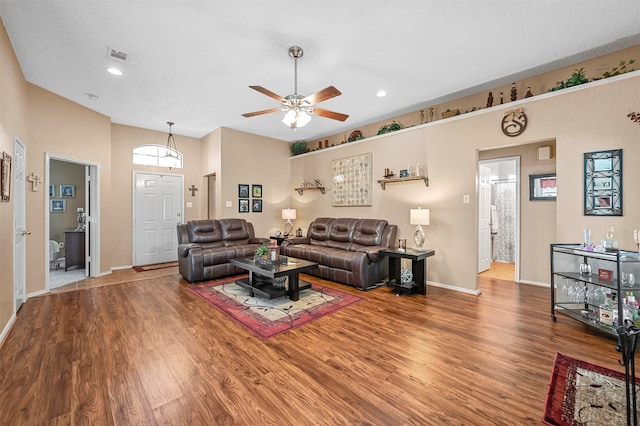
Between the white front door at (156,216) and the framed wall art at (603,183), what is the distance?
7229 mm

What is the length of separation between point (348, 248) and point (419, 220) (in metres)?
1.41

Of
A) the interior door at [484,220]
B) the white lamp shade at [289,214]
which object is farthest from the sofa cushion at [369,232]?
the interior door at [484,220]

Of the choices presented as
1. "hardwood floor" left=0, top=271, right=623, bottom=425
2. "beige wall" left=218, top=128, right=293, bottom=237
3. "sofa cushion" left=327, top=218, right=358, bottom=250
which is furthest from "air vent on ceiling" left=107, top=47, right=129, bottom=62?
"sofa cushion" left=327, top=218, right=358, bottom=250

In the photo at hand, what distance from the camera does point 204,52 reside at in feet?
9.88

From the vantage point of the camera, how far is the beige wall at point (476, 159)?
115 inches

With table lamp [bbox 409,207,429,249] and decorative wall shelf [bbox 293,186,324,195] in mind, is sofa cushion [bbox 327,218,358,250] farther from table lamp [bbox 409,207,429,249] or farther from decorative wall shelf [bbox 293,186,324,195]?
table lamp [bbox 409,207,429,249]

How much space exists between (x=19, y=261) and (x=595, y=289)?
22.5 feet

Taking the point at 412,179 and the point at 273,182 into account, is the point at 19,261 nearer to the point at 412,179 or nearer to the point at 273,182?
the point at 273,182

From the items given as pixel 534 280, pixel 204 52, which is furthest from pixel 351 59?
pixel 534 280

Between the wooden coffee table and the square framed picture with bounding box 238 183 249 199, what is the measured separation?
2456mm

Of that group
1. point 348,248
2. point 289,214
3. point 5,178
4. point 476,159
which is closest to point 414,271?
point 348,248

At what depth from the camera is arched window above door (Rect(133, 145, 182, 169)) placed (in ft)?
19.4

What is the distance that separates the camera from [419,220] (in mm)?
4219

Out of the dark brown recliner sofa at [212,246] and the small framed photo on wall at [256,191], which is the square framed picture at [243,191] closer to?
the small framed photo on wall at [256,191]
